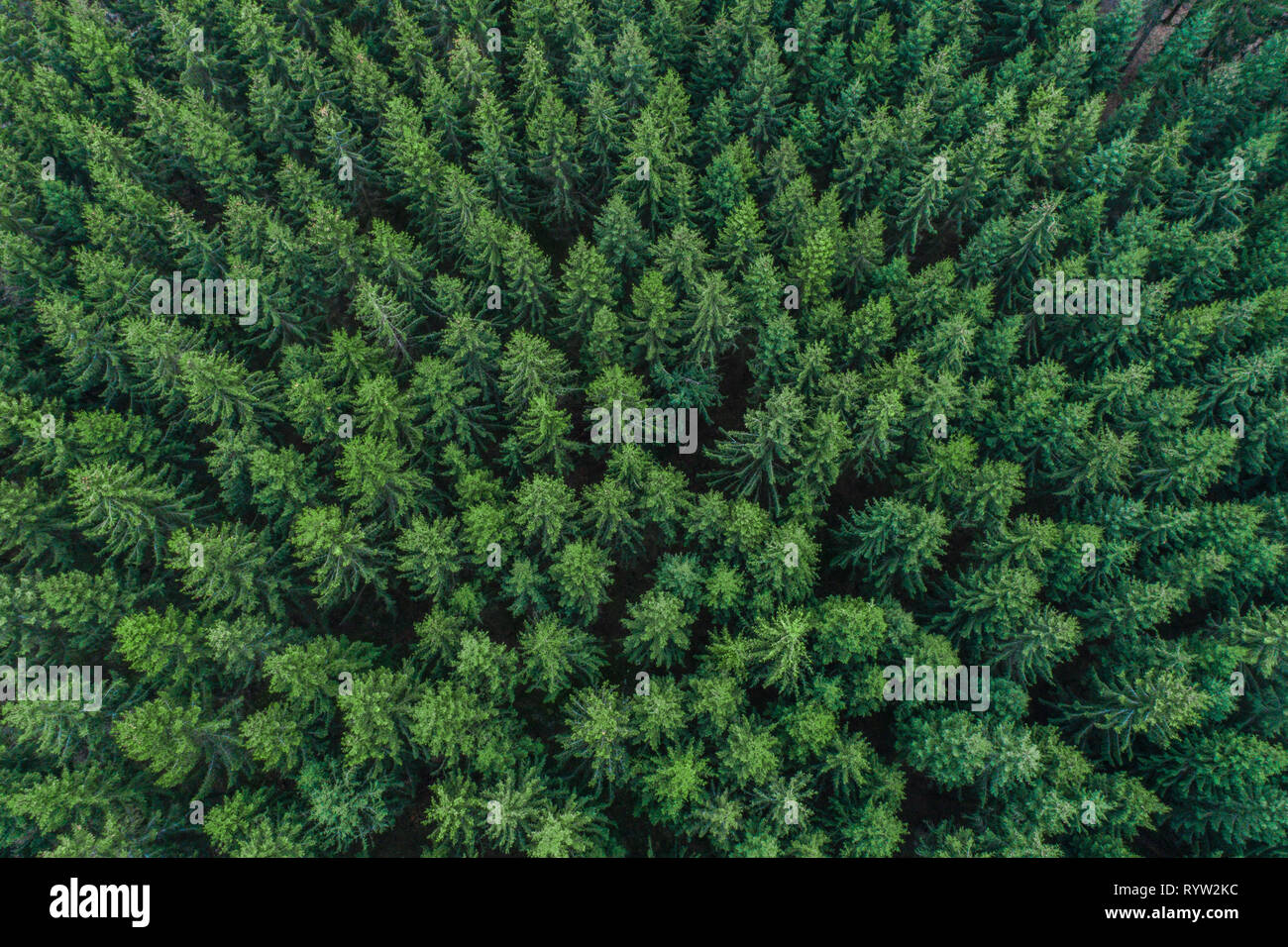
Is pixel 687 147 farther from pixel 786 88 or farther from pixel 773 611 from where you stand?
pixel 773 611

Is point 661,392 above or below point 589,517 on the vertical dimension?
above

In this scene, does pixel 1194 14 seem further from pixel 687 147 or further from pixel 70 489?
pixel 70 489

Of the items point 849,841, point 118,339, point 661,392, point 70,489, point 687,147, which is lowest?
point 849,841

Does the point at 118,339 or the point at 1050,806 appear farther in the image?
the point at 118,339

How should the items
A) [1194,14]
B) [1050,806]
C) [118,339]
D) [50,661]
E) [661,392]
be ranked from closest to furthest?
[1050,806], [50,661], [118,339], [661,392], [1194,14]

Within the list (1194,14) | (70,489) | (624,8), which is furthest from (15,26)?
(1194,14)

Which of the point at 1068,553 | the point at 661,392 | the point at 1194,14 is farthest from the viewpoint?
the point at 1194,14
